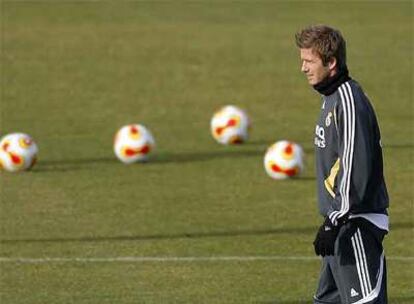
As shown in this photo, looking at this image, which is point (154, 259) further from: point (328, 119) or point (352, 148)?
point (352, 148)

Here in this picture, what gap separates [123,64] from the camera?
2919 centimetres

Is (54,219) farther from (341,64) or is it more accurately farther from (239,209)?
(341,64)

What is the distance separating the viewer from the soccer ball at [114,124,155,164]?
18594 mm

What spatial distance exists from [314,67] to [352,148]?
1.86 feet

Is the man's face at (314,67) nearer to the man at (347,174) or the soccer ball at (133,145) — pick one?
the man at (347,174)

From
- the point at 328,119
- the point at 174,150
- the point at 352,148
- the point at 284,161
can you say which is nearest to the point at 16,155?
the point at 174,150

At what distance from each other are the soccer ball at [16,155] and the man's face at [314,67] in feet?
31.4

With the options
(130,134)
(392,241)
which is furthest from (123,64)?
(392,241)

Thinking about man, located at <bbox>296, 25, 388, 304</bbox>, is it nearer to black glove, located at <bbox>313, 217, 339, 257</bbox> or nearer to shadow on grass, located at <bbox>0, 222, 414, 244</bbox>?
black glove, located at <bbox>313, 217, 339, 257</bbox>

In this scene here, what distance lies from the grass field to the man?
10.6 feet

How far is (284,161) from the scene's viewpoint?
17531 millimetres

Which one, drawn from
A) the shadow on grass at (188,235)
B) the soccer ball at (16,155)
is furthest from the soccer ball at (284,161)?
the soccer ball at (16,155)

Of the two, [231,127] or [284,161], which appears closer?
[284,161]

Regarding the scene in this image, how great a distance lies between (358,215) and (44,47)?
23173 millimetres
